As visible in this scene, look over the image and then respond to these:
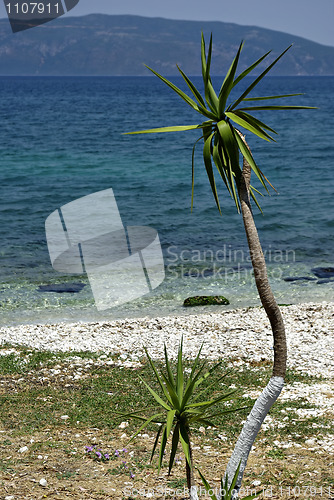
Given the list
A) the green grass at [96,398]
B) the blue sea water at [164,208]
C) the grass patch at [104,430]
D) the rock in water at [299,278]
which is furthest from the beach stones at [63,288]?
the grass patch at [104,430]

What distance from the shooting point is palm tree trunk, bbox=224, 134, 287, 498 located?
6559 millimetres

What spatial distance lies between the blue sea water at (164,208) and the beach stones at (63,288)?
0.24m

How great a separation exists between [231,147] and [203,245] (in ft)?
74.9

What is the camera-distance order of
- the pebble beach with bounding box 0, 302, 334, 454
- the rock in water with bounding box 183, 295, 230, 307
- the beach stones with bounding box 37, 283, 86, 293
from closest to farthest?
the pebble beach with bounding box 0, 302, 334, 454 → the rock in water with bounding box 183, 295, 230, 307 → the beach stones with bounding box 37, 283, 86, 293

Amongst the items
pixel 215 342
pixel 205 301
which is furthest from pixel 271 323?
pixel 205 301

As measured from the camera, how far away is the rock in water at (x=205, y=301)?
1989 cm

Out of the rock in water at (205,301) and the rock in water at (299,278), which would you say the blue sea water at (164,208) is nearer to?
the rock in water at (299,278)

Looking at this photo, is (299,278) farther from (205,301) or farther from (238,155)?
(238,155)

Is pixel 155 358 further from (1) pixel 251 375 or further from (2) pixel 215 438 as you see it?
(2) pixel 215 438

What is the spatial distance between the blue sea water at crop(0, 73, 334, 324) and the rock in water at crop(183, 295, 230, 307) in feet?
1.24

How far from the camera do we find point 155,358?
13992mm

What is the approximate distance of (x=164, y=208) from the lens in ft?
127

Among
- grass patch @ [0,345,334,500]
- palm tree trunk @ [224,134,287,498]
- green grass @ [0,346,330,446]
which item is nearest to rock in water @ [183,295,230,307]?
green grass @ [0,346,330,446]

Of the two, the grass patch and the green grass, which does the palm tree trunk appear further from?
the green grass
